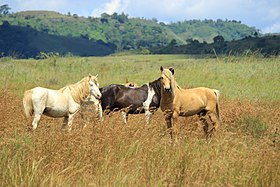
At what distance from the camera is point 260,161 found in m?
5.81

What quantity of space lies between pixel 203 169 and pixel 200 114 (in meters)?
4.18

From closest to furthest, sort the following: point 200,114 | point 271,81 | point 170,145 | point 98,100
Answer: point 170,145, point 200,114, point 98,100, point 271,81

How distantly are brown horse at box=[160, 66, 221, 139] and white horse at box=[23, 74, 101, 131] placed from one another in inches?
66.9

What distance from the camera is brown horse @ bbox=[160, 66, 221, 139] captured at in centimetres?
898

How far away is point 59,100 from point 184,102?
2459mm

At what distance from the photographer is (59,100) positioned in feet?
30.4

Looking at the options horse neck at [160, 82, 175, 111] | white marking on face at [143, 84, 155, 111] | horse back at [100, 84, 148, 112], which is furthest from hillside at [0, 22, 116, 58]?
horse neck at [160, 82, 175, 111]

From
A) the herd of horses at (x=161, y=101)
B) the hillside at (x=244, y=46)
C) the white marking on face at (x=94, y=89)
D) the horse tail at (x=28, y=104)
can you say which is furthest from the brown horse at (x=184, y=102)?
the hillside at (x=244, y=46)

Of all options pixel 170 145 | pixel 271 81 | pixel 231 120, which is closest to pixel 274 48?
pixel 271 81

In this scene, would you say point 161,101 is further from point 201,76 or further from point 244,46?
point 244,46

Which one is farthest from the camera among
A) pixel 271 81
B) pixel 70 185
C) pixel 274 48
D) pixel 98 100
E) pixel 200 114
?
pixel 274 48

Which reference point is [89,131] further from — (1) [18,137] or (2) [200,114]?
(2) [200,114]

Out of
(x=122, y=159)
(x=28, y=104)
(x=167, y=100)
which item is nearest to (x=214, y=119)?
(x=167, y=100)

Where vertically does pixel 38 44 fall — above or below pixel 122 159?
below
